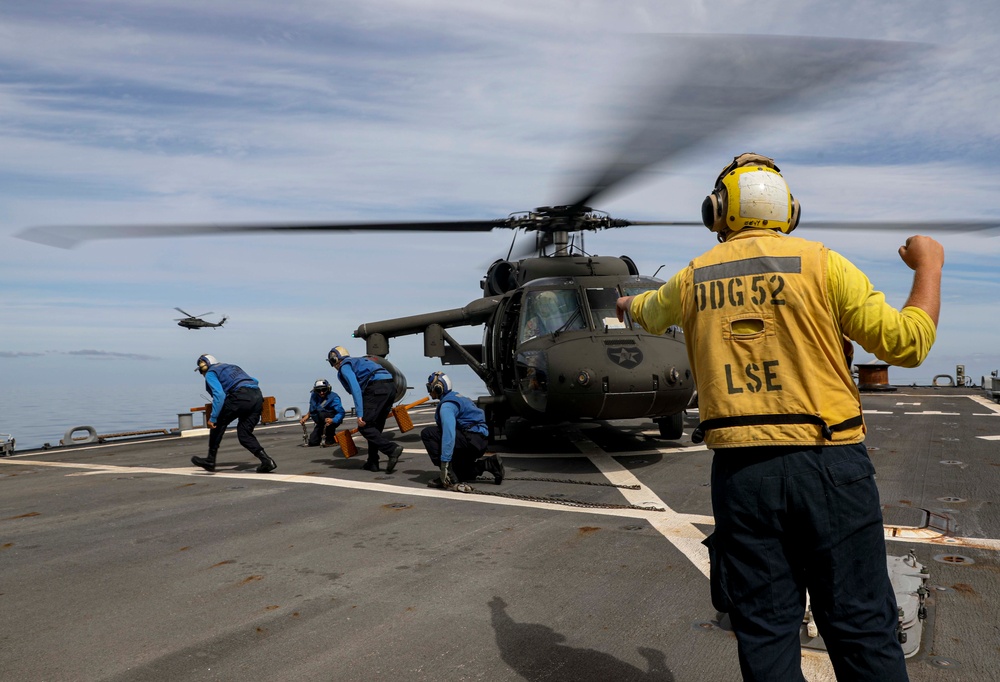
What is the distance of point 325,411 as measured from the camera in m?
13.0

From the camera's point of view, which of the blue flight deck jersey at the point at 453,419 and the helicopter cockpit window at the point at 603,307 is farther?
the helicopter cockpit window at the point at 603,307

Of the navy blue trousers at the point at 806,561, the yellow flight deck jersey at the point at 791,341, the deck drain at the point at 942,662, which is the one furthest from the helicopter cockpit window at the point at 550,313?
the navy blue trousers at the point at 806,561

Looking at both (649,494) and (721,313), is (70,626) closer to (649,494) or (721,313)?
(721,313)

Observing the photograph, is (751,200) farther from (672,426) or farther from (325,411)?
(325,411)

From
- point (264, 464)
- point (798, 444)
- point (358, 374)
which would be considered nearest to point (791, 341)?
point (798, 444)

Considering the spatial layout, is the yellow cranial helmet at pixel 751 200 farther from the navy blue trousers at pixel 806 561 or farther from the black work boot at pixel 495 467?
the black work boot at pixel 495 467

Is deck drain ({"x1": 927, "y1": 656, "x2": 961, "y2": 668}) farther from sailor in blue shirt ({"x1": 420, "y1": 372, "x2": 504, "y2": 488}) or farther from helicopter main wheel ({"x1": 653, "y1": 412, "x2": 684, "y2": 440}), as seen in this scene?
helicopter main wheel ({"x1": 653, "y1": 412, "x2": 684, "y2": 440})

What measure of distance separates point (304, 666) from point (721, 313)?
2.63m

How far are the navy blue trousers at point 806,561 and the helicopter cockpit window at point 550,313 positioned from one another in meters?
7.65

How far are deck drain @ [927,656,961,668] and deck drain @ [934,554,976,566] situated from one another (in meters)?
1.67

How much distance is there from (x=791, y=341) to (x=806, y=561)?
0.67 m

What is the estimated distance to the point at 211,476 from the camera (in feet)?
32.4

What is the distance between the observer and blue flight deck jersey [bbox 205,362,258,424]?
402 inches

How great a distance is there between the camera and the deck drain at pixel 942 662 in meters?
3.36
